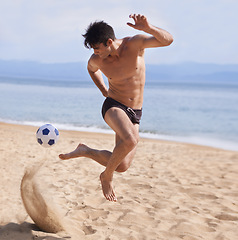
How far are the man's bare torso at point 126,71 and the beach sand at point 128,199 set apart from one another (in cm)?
144

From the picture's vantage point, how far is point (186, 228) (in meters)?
4.48

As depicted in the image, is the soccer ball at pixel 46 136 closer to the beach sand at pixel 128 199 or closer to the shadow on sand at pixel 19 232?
the beach sand at pixel 128 199

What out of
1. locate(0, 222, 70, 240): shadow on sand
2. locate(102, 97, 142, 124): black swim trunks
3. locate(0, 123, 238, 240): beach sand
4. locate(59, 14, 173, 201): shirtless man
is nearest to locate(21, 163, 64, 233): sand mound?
locate(0, 123, 238, 240): beach sand

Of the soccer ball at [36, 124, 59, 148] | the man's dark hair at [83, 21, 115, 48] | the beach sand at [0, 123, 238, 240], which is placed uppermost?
the man's dark hair at [83, 21, 115, 48]

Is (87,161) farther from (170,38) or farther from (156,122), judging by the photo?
(156,122)

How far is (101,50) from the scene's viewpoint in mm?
3959

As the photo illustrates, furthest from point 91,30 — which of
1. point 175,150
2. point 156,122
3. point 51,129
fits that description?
point 156,122

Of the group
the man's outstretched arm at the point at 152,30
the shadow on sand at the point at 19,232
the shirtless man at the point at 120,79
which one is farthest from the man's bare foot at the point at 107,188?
the man's outstretched arm at the point at 152,30

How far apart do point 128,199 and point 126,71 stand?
236 centimetres

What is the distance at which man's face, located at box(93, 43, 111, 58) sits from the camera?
12.8ft

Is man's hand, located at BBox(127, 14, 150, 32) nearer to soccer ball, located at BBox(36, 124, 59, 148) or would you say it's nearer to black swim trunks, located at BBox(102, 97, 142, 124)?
black swim trunks, located at BBox(102, 97, 142, 124)

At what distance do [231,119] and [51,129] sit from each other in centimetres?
1961

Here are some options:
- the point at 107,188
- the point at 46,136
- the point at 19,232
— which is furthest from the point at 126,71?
the point at 19,232

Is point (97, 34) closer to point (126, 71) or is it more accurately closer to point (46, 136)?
point (126, 71)
